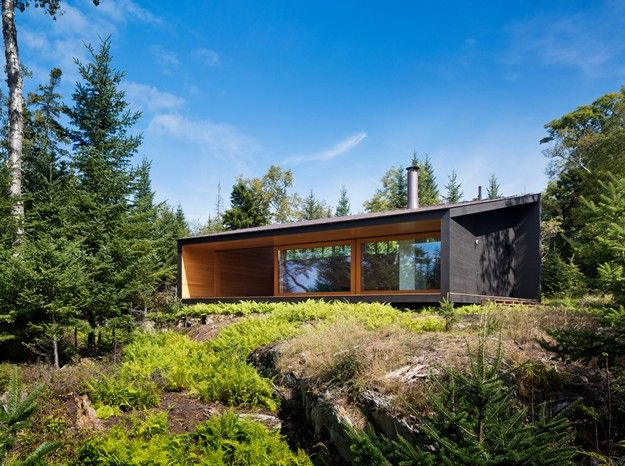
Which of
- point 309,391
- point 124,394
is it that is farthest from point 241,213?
point 309,391

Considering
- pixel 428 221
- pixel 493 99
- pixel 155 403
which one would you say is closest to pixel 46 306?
pixel 155 403

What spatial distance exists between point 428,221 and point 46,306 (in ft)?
28.7

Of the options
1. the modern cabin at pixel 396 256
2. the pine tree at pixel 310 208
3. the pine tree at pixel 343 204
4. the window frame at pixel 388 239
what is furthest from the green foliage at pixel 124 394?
the pine tree at pixel 343 204

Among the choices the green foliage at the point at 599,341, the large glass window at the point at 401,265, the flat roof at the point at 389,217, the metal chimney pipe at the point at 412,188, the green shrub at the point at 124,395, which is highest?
the metal chimney pipe at the point at 412,188

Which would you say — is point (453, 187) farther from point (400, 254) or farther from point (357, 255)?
point (400, 254)

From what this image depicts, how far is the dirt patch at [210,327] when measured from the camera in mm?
11008

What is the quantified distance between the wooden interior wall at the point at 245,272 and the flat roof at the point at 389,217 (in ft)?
8.27

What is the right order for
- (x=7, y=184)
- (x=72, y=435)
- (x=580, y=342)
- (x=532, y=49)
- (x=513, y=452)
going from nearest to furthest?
(x=513, y=452)
(x=580, y=342)
(x=72, y=435)
(x=7, y=184)
(x=532, y=49)

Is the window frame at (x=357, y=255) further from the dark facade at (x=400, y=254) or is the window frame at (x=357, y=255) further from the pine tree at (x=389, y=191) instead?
the pine tree at (x=389, y=191)

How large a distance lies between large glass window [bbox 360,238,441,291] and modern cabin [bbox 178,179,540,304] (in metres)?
0.03

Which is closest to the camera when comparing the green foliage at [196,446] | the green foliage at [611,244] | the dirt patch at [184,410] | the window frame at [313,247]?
the green foliage at [611,244]

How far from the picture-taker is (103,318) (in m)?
11.2

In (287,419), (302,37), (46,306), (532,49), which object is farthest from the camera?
(532,49)

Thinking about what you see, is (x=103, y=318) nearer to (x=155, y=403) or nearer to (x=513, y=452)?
(x=155, y=403)
